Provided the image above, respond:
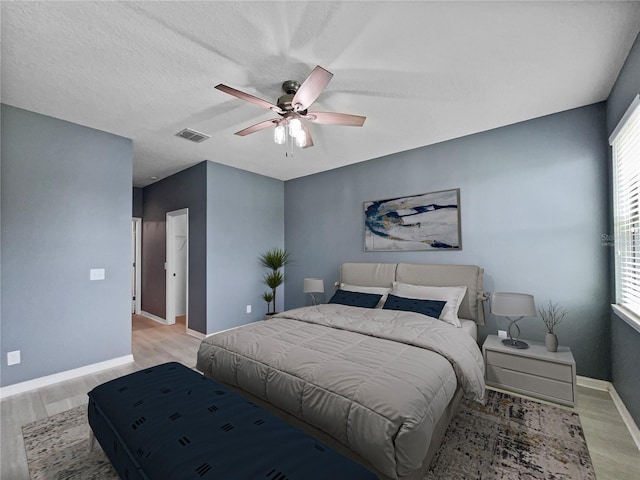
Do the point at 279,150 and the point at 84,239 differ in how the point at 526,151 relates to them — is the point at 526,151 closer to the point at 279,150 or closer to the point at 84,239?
the point at 279,150

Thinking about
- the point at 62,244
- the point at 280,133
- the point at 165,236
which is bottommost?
the point at 62,244

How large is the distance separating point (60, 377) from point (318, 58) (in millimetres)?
3975

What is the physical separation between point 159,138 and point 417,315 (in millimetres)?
3657

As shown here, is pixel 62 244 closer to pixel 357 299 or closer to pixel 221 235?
pixel 221 235

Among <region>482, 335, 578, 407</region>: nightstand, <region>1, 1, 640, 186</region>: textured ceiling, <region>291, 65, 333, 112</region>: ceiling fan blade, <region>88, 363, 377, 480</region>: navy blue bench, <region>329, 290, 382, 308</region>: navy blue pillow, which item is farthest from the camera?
<region>329, 290, 382, 308</region>: navy blue pillow

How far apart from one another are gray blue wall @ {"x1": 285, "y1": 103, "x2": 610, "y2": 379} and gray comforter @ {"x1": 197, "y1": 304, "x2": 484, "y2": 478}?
3.96 feet

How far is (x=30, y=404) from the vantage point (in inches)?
102

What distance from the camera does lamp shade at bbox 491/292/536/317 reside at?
2.69 metres

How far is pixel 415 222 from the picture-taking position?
395cm

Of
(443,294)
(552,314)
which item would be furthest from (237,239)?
(552,314)

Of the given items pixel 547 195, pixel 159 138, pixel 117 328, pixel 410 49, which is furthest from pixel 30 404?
pixel 547 195

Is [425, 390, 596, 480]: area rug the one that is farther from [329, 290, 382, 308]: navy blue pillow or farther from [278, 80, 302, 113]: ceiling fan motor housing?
[278, 80, 302, 113]: ceiling fan motor housing

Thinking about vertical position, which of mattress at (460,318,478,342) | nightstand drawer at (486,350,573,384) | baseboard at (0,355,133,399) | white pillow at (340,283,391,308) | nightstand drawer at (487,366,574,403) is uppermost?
white pillow at (340,283,391,308)

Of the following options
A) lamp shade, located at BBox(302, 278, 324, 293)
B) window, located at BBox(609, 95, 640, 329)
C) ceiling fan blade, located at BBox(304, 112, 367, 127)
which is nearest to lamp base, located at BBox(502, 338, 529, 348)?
window, located at BBox(609, 95, 640, 329)
